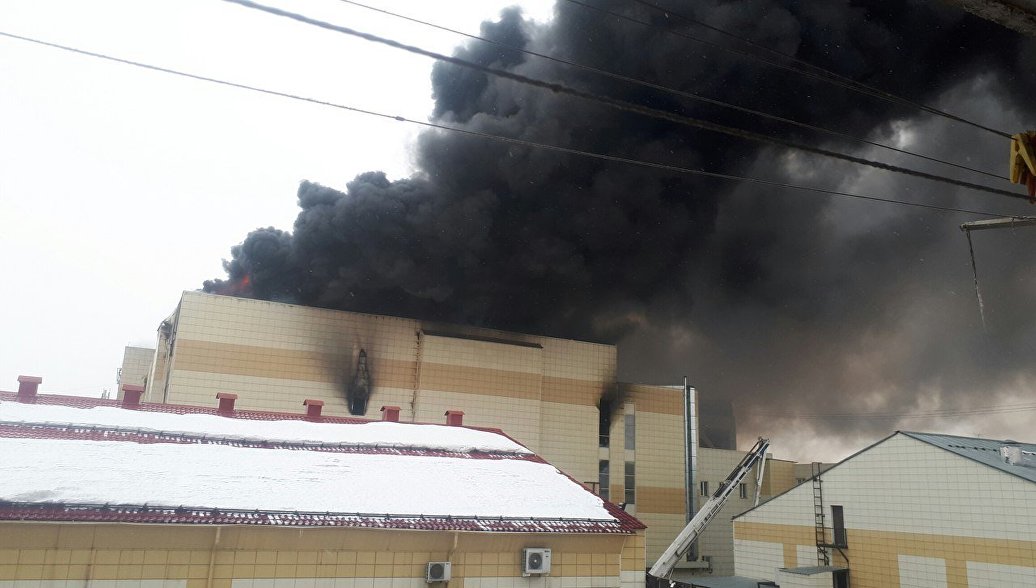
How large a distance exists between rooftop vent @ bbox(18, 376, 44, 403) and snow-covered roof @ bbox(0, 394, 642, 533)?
0.35 metres

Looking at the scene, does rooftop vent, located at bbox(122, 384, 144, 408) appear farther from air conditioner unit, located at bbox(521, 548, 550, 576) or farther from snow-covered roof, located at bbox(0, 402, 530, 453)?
air conditioner unit, located at bbox(521, 548, 550, 576)

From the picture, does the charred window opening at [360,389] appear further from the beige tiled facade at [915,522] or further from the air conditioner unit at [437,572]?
the beige tiled facade at [915,522]

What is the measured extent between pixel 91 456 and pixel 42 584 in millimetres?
2285

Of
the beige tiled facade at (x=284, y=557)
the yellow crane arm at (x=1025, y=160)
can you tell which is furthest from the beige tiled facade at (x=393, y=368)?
the yellow crane arm at (x=1025, y=160)

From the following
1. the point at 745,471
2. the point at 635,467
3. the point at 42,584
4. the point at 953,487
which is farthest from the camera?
the point at 635,467

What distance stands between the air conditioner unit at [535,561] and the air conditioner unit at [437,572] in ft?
4.61

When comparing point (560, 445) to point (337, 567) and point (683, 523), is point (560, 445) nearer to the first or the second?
point (683, 523)

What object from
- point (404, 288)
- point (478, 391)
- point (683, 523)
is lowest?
point (683, 523)

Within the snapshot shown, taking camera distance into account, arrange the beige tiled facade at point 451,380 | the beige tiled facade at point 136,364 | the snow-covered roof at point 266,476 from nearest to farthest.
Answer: the snow-covered roof at point 266,476 < the beige tiled facade at point 451,380 < the beige tiled facade at point 136,364

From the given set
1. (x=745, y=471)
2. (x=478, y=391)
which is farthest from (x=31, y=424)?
(x=745, y=471)

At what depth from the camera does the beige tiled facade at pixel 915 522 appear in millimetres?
15961

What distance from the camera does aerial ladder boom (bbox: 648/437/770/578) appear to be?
77.8 feet

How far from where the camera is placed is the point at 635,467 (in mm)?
28766

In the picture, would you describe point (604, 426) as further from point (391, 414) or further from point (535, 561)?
point (535, 561)
